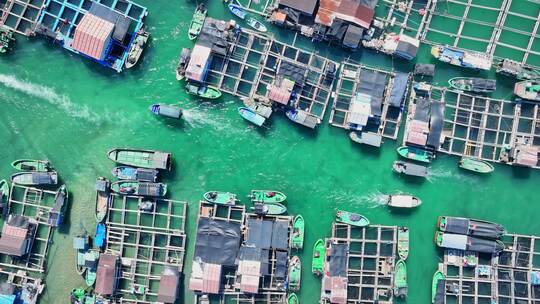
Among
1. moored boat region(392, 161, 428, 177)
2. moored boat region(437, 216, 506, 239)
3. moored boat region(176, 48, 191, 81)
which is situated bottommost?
moored boat region(437, 216, 506, 239)

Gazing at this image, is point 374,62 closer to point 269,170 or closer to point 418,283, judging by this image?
point 269,170

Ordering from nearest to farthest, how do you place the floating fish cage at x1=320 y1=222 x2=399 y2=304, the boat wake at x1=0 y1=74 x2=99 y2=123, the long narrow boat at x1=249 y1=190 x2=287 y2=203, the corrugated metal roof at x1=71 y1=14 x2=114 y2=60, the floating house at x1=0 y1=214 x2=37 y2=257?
the corrugated metal roof at x1=71 y1=14 x2=114 y2=60
the floating house at x1=0 y1=214 x2=37 y2=257
the floating fish cage at x1=320 y1=222 x2=399 y2=304
the long narrow boat at x1=249 y1=190 x2=287 y2=203
the boat wake at x1=0 y1=74 x2=99 y2=123

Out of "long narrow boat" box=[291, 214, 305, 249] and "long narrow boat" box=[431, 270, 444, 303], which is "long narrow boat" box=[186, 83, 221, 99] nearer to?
"long narrow boat" box=[291, 214, 305, 249]

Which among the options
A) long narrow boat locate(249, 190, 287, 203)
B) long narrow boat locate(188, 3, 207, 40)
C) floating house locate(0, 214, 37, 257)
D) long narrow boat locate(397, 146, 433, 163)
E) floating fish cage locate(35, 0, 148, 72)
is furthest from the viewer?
long narrow boat locate(397, 146, 433, 163)

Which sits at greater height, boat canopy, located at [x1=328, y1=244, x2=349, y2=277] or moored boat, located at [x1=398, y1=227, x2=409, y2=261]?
moored boat, located at [x1=398, y1=227, x2=409, y2=261]

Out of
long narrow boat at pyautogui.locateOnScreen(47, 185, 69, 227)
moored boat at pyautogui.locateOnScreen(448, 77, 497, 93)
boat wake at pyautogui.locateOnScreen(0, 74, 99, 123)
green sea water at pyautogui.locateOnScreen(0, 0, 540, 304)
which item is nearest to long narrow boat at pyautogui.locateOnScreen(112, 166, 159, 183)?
green sea water at pyautogui.locateOnScreen(0, 0, 540, 304)
